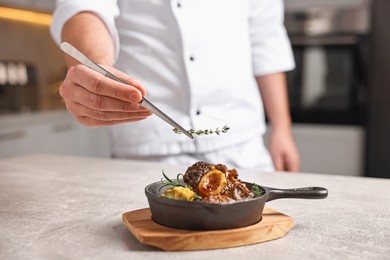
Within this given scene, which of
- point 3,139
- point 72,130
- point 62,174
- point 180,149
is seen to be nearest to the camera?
point 62,174

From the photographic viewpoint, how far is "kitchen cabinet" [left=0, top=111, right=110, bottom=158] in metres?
2.53

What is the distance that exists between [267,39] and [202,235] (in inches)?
42.2

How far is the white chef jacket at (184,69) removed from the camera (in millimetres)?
1343

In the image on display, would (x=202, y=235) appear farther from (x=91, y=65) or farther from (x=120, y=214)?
→ (x=91, y=65)

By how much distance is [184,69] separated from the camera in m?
1.35

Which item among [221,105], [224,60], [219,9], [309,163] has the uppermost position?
[219,9]

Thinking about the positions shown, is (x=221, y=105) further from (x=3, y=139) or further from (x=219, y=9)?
(x=3, y=139)

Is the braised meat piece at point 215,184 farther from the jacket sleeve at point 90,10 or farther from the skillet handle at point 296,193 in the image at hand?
the jacket sleeve at point 90,10

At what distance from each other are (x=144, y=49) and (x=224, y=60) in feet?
0.70

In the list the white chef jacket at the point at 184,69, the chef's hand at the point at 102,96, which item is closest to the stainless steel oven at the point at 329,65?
the white chef jacket at the point at 184,69

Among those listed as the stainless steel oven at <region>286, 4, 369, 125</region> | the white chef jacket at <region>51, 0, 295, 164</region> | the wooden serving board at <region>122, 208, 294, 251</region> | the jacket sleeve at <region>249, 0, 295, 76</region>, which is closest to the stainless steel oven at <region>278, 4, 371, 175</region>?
the stainless steel oven at <region>286, 4, 369, 125</region>

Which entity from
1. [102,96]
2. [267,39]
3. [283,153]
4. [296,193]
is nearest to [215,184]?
[296,193]

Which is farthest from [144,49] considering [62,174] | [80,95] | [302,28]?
[302,28]

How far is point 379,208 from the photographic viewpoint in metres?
0.89
